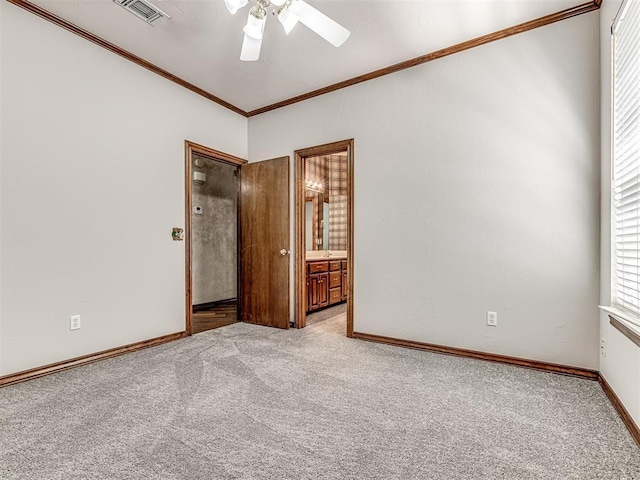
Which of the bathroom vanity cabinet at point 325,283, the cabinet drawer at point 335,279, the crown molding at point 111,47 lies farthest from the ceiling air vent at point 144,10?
the cabinet drawer at point 335,279

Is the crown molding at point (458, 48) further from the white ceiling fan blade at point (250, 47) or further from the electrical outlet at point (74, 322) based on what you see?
the electrical outlet at point (74, 322)

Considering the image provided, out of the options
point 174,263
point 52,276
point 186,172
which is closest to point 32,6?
point 186,172

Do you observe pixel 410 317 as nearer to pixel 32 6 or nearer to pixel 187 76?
pixel 187 76

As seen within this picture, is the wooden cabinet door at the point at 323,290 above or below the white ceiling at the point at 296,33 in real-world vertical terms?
below

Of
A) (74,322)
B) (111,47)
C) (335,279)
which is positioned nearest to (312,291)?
(335,279)

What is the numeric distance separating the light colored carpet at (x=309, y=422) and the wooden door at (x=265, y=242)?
1.25 m

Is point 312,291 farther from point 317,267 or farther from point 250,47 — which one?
point 250,47

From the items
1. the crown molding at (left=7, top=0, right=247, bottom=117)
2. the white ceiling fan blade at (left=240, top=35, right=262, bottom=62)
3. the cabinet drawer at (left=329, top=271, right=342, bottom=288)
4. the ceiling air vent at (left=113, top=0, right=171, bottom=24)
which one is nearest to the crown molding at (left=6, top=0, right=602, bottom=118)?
the crown molding at (left=7, top=0, right=247, bottom=117)

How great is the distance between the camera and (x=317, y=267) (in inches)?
184

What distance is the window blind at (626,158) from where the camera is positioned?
177 cm

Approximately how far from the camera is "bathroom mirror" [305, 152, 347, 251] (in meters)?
5.83

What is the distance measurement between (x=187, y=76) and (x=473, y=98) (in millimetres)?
2881

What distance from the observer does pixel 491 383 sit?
234cm

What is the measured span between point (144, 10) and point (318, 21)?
143cm
